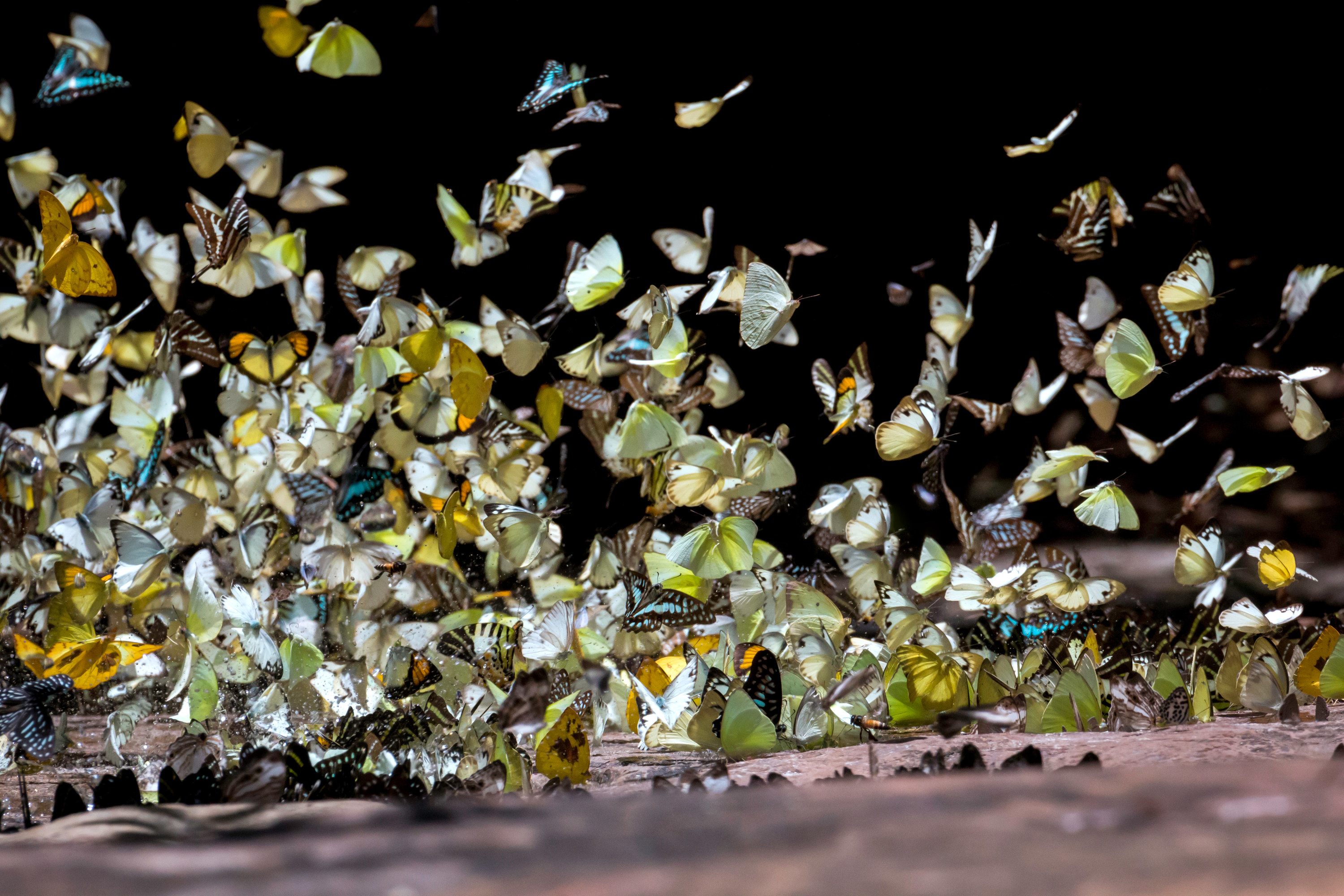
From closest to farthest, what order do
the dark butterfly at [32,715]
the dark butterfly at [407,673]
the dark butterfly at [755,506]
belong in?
the dark butterfly at [32,715]
the dark butterfly at [407,673]
the dark butterfly at [755,506]

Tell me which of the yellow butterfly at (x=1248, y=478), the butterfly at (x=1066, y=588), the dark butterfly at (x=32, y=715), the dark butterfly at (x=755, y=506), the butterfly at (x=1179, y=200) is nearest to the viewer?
the dark butterfly at (x=32, y=715)

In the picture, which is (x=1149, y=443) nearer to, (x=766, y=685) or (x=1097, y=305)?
(x=1097, y=305)

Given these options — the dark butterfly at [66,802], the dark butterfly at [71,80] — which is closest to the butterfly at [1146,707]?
the dark butterfly at [66,802]

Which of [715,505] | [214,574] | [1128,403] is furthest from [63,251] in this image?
[1128,403]

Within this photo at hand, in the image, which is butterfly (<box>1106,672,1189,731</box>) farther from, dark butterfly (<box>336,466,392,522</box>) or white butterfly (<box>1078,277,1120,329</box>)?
dark butterfly (<box>336,466,392,522</box>)

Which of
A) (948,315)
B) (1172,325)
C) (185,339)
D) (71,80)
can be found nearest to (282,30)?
(71,80)

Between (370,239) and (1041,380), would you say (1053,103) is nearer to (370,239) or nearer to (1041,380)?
(1041,380)

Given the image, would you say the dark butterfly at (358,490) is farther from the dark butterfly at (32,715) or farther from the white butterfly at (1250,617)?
the white butterfly at (1250,617)

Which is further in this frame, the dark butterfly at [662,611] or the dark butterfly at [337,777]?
the dark butterfly at [662,611]
